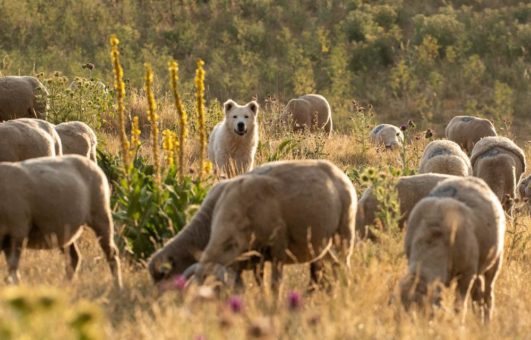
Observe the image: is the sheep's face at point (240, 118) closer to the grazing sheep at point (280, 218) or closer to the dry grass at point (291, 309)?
the dry grass at point (291, 309)

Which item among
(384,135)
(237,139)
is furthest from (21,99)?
Result: (384,135)

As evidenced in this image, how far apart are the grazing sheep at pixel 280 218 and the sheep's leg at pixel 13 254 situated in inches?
55.2

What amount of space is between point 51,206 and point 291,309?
3.04 m

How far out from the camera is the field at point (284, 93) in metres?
7.74

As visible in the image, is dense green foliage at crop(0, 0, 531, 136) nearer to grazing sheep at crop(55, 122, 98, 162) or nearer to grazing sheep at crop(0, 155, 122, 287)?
grazing sheep at crop(55, 122, 98, 162)

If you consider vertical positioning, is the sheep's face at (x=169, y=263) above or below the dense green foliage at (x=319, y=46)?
above

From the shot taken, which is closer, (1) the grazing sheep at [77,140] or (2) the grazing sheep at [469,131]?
(1) the grazing sheep at [77,140]

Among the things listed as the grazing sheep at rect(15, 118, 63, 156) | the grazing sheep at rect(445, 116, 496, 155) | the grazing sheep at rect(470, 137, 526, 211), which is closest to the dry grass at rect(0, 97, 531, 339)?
the grazing sheep at rect(15, 118, 63, 156)

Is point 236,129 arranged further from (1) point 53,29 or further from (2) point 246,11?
(2) point 246,11

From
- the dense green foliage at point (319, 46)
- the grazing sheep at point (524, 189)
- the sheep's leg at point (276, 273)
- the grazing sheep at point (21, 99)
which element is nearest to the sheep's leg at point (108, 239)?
the sheep's leg at point (276, 273)

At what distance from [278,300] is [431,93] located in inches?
1061

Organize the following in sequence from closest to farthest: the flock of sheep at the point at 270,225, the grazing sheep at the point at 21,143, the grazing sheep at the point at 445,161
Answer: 1. the flock of sheep at the point at 270,225
2. the grazing sheep at the point at 21,143
3. the grazing sheep at the point at 445,161

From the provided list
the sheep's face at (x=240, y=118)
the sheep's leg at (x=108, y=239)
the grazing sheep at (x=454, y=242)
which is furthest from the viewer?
the sheep's face at (x=240, y=118)

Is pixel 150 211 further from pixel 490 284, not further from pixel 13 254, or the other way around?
pixel 490 284
